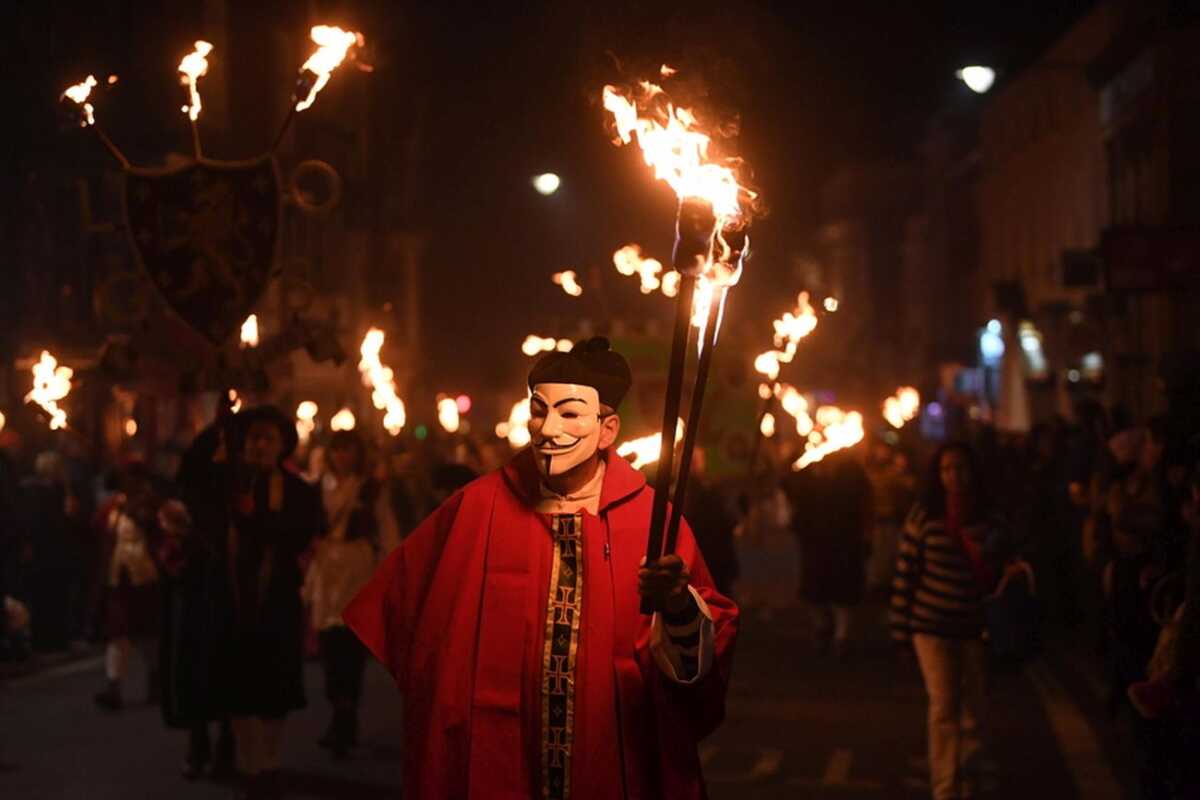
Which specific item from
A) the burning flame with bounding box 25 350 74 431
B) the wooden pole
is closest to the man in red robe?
the wooden pole

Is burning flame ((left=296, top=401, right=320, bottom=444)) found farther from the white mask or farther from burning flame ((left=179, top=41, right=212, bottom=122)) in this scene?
the white mask

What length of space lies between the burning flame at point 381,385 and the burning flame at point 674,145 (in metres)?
10.4

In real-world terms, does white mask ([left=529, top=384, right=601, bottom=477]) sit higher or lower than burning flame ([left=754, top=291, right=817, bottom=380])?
lower

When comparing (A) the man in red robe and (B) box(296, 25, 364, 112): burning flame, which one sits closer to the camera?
(A) the man in red robe

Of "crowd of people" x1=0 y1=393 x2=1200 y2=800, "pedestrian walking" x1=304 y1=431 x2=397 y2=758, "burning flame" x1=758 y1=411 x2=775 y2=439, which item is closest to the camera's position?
"crowd of people" x1=0 y1=393 x2=1200 y2=800

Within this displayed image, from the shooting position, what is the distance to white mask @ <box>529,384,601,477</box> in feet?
21.5

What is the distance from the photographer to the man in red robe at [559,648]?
633 centimetres

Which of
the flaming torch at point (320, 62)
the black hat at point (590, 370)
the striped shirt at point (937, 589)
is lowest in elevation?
the striped shirt at point (937, 589)

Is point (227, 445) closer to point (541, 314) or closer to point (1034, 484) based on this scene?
point (1034, 484)

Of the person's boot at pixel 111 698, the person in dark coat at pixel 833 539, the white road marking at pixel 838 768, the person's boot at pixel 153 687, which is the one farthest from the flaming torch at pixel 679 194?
the person in dark coat at pixel 833 539

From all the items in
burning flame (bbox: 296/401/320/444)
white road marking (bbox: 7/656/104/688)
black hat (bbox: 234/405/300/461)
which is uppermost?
burning flame (bbox: 296/401/320/444)

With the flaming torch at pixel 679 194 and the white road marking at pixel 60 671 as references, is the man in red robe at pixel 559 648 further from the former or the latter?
the white road marking at pixel 60 671

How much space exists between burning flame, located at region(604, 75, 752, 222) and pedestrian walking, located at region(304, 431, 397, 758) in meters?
6.84

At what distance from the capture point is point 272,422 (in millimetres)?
11141
